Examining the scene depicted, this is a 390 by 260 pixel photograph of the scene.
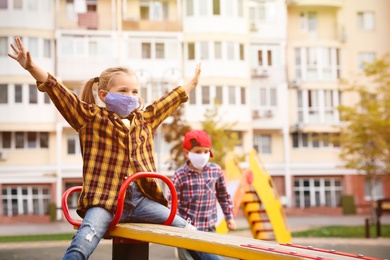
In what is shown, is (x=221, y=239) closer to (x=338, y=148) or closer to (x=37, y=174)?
(x=37, y=174)

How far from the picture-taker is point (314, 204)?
23.8 meters

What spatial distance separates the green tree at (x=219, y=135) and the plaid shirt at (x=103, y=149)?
14.2m

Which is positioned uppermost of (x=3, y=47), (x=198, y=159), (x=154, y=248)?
(x=3, y=47)

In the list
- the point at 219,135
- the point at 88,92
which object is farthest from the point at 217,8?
the point at 88,92

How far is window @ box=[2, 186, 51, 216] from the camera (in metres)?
20.1

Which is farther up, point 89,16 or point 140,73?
→ point 89,16

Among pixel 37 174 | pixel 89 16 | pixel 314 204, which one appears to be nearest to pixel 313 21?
pixel 314 204

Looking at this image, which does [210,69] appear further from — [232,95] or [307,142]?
[307,142]

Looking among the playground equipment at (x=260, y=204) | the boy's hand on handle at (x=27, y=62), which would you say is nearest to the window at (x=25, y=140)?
the playground equipment at (x=260, y=204)

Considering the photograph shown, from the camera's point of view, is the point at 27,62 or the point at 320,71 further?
the point at 320,71

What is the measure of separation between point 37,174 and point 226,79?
19.9ft

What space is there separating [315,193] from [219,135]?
592cm

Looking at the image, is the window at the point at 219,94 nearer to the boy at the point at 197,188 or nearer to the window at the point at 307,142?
the window at the point at 307,142

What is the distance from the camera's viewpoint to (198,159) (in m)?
5.04
